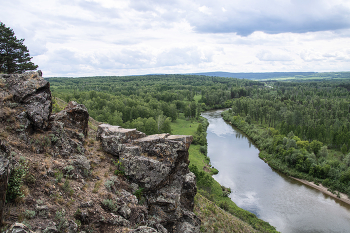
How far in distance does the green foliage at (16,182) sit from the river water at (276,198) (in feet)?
112

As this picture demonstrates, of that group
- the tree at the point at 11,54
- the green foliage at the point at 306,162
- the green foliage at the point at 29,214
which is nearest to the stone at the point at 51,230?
the green foliage at the point at 29,214

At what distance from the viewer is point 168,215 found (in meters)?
14.1

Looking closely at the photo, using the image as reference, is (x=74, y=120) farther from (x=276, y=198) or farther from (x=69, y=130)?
(x=276, y=198)

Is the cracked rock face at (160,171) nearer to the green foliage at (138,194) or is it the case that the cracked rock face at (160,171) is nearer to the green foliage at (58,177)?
the green foliage at (138,194)

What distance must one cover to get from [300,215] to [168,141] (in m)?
32.4

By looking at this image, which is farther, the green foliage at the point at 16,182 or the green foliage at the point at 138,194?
the green foliage at the point at 138,194

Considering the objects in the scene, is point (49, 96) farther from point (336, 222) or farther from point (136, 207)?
point (336, 222)

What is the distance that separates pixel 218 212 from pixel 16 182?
19715 millimetres

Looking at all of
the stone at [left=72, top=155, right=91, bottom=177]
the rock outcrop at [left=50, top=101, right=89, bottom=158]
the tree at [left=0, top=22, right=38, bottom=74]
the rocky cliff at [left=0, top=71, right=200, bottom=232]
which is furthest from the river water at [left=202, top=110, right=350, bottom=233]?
the tree at [left=0, top=22, right=38, bottom=74]

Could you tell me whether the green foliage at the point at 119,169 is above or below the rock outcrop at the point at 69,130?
below

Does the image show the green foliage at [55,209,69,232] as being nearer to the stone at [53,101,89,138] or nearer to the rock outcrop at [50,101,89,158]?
the rock outcrop at [50,101,89,158]

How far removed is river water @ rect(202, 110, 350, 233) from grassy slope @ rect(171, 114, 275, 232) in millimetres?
3176

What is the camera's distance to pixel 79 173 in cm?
1259

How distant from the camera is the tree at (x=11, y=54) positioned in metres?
27.6
